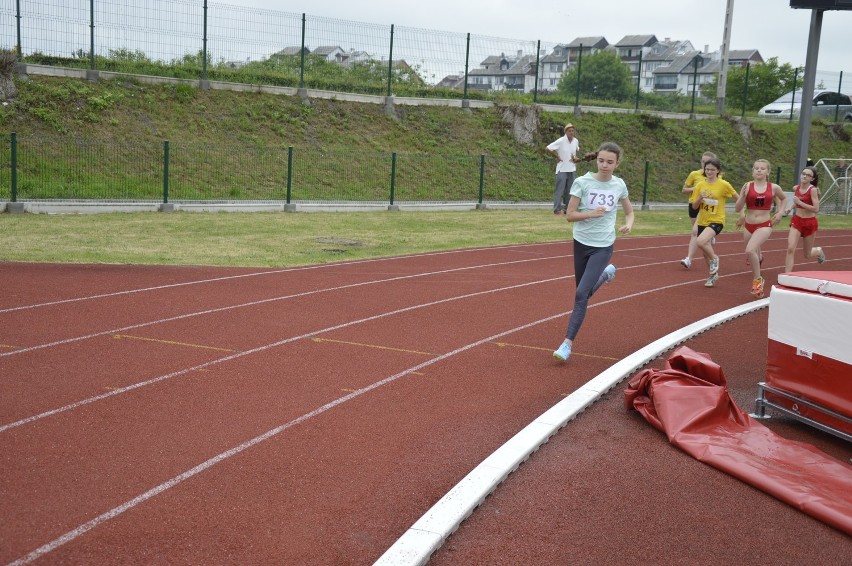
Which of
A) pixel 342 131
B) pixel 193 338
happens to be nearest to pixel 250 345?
pixel 193 338

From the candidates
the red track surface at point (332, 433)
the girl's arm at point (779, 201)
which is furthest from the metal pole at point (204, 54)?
the girl's arm at point (779, 201)

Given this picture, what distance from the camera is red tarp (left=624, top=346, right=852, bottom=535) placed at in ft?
16.3

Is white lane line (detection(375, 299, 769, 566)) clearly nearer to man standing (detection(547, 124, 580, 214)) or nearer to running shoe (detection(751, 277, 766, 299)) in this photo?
running shoe (detection(751, 277, 766, 299))

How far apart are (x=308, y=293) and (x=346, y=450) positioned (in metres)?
5.59

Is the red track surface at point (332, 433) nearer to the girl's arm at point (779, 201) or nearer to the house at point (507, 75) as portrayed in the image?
the girl's arm at point (779, 201)

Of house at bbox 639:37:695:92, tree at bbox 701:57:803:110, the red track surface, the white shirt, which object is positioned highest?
house at bbox 639:37:695:92

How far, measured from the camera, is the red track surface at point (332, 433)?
14.3 ft

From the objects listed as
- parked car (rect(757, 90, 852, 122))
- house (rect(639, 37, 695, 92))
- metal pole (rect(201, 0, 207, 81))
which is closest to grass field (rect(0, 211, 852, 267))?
metal pole (rect(201, 0, 207, 81))

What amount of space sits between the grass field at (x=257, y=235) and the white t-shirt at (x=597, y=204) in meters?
6.32

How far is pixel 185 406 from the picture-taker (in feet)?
20.8

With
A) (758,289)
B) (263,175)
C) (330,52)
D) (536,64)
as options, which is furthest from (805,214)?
(536,64)

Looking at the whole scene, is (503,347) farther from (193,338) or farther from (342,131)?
(342,131)

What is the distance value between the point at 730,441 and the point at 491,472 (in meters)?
1.76

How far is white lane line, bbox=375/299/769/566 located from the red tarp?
52cm
